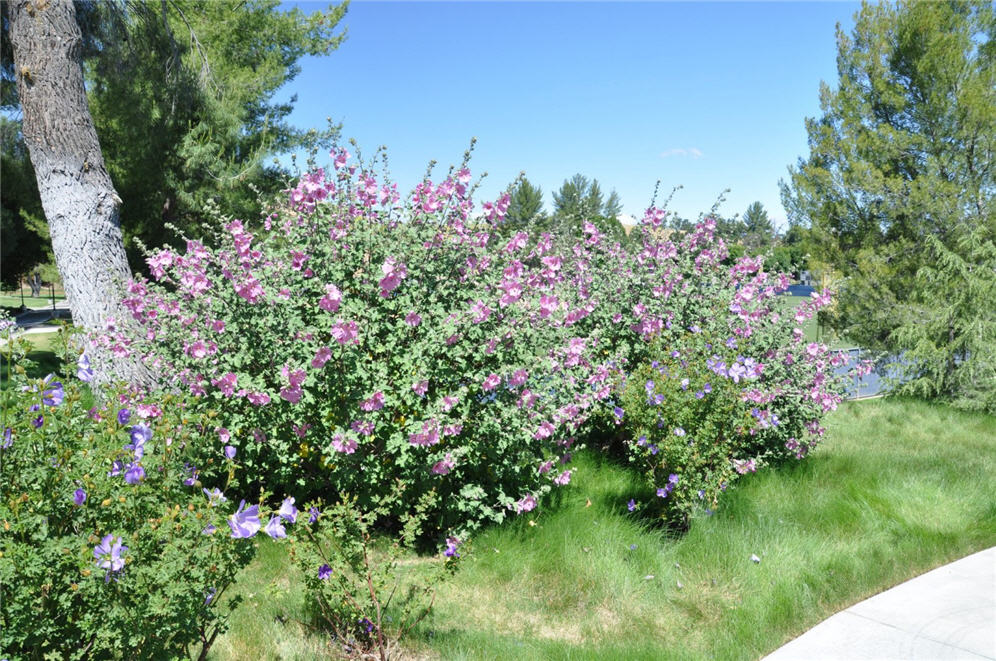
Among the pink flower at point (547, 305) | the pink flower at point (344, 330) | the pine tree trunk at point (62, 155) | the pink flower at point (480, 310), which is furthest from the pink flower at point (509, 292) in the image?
the pine tree trunk at point (62, 155)

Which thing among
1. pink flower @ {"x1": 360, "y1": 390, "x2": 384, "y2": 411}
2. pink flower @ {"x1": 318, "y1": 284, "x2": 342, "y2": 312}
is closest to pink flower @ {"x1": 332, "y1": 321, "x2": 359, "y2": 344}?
pink flower @ {"x1": 318, "y1": 284, "x2": 342, "y2": 312}

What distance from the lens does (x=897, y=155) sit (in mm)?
13281

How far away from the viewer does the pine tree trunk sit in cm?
556

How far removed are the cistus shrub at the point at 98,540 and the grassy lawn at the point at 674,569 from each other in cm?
76

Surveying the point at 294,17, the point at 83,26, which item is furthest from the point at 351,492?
the point at 294,17

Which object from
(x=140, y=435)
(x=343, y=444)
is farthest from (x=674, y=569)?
(x=140, y=435)

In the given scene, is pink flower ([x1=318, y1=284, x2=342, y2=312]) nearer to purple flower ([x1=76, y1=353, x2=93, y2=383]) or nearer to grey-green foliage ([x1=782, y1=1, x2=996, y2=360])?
purple flower ([x1=76, y1=353, x2=93, y2=383])

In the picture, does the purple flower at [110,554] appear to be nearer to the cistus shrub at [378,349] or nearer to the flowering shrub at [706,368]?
the cistus shrub at [378,349]

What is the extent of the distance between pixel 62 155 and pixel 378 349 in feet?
13.2

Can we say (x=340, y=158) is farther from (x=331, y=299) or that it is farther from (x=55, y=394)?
(x=55, y=394)

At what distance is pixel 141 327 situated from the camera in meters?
4.21

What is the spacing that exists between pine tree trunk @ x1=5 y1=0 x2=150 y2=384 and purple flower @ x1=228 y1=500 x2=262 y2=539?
4225 millimetres

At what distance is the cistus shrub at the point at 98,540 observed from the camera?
1.83m

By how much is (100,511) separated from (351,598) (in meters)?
1.02
